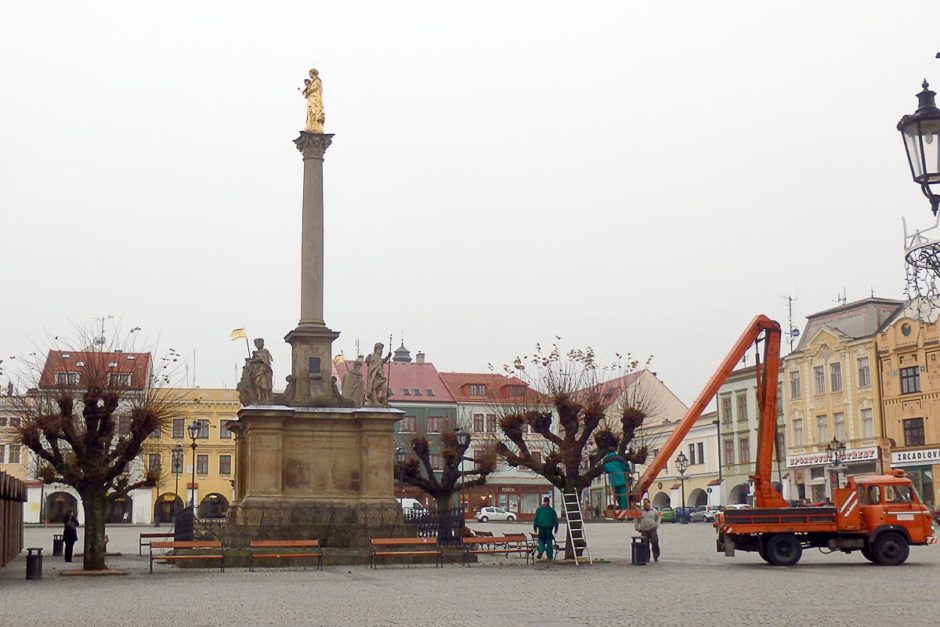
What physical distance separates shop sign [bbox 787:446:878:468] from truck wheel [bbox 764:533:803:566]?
1485 inches

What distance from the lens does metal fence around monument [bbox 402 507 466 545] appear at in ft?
103

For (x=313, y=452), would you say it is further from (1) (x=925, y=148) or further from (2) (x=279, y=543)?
(1) (x=925, y=148)

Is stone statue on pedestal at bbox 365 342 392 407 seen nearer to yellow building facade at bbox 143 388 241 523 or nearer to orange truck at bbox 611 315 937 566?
orange truck at bbox 611 315 937 566

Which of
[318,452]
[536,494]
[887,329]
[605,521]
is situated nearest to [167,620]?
[318,452]

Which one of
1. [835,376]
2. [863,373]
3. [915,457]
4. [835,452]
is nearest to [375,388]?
[835,452]

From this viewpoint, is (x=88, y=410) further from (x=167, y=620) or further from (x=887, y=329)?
(x=887, y=329)

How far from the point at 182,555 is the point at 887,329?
45.7 metres

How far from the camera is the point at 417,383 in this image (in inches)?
3664

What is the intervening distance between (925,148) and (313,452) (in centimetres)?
2390

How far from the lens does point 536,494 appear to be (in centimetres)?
9194

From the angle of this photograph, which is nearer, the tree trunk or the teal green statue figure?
the tree trunk

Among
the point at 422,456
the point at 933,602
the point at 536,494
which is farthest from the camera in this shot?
the point at 536,494

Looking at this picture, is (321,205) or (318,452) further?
(321,205)

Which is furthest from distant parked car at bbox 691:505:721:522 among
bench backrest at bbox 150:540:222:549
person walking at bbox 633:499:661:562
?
bench backrest at bbox 150:540:222:549
